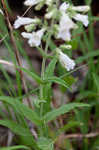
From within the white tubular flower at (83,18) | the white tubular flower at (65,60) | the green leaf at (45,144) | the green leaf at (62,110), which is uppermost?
the white tubular flower at (83,18)

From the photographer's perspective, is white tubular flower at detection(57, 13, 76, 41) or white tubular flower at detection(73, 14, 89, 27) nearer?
white tubular flower at detection(57, 13, 76, 41)

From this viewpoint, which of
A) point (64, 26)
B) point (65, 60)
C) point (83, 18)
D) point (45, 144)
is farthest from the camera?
point (45, 144)

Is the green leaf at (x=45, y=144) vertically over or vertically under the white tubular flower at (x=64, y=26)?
under

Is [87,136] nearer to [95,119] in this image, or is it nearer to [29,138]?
[95,119]

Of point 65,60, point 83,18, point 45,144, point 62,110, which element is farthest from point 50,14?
point 45,144

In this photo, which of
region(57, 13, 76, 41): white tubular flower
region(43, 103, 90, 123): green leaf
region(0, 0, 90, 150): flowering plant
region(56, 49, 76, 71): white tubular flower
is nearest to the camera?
region(57, 13, 76, 41): white tubular flower

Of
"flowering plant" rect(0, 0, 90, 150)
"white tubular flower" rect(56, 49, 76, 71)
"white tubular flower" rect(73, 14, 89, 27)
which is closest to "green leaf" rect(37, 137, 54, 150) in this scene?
"flowering plant" rect(0, 0, 90, 150)

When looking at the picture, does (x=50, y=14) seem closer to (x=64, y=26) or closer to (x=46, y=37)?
(x=64, y=26)

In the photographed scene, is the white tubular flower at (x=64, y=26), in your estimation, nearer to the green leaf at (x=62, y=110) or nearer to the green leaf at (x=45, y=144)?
the green leaf at (x=62, y=110)

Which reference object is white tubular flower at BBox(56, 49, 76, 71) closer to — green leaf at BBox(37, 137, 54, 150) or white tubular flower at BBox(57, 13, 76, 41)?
white tubular flower at BBox(57, 13, 76, 41)

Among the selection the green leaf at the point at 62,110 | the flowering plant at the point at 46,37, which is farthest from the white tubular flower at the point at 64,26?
the green leaf at the point at 62,110

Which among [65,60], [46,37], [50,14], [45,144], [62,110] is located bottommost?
[45,144]

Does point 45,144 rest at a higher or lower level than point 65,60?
Answer: lower
